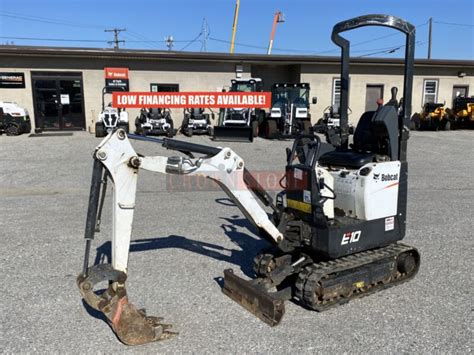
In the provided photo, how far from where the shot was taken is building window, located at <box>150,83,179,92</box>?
864 inches

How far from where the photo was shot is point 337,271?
3.86 m

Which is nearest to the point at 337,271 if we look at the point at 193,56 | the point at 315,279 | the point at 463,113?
the point at 315,279

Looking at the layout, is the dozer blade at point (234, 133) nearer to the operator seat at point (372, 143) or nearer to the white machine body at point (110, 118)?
the white machine body at point (110, 118)

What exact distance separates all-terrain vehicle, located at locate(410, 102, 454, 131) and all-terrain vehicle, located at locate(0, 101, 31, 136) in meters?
20.1

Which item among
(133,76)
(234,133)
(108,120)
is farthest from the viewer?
(133,76)

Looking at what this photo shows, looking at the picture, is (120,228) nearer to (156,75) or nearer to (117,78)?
(117,78)

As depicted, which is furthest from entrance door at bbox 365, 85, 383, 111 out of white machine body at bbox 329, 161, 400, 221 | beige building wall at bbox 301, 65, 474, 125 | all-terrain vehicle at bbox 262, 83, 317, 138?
white machine body at bbox 329, 161, 400, 221

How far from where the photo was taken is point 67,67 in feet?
68.3

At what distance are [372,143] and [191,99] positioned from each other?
1721cm

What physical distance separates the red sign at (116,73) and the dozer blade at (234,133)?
270 inches

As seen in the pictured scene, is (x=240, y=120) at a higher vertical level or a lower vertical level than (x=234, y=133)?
higher

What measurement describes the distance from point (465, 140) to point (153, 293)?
1885cm

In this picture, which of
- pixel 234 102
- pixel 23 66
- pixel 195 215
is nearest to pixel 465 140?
pixel 234 102

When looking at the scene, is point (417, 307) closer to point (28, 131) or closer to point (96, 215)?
point (96, 215)
